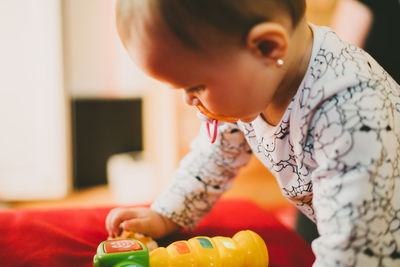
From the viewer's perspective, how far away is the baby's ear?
1.35 feet

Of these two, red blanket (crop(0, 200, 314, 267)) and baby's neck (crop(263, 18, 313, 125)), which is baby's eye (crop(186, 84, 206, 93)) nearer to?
baby's neck (crop(263, 18, 313, 125))

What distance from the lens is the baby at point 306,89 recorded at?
40cm

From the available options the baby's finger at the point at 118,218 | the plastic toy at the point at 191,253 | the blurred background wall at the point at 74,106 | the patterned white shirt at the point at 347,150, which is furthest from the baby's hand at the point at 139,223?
the blurred background wall at the point at 74,106

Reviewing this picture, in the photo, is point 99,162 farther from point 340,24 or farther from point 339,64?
point 339,64

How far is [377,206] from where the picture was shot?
404 millimetres

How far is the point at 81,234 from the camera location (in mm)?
652

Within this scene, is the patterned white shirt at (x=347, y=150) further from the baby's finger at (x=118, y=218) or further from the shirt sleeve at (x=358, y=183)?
the baby's finger at (x=118, y=218)

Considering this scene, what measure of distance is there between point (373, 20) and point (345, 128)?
475mm

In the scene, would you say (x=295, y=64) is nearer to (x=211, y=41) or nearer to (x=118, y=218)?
(x=211, y=41)

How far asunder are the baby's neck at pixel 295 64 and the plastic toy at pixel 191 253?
0.63ft

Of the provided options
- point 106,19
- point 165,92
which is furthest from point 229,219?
point 106,19

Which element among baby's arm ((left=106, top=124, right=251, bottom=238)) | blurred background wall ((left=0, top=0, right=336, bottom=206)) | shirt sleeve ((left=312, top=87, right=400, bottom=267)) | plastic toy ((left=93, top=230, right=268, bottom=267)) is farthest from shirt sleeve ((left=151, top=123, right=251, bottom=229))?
blurred background wall ((left=0, top=0, right=336, bottom=206))

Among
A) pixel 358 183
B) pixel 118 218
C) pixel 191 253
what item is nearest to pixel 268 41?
pixel 358 183

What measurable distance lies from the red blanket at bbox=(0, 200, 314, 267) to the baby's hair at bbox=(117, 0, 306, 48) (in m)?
0.35
